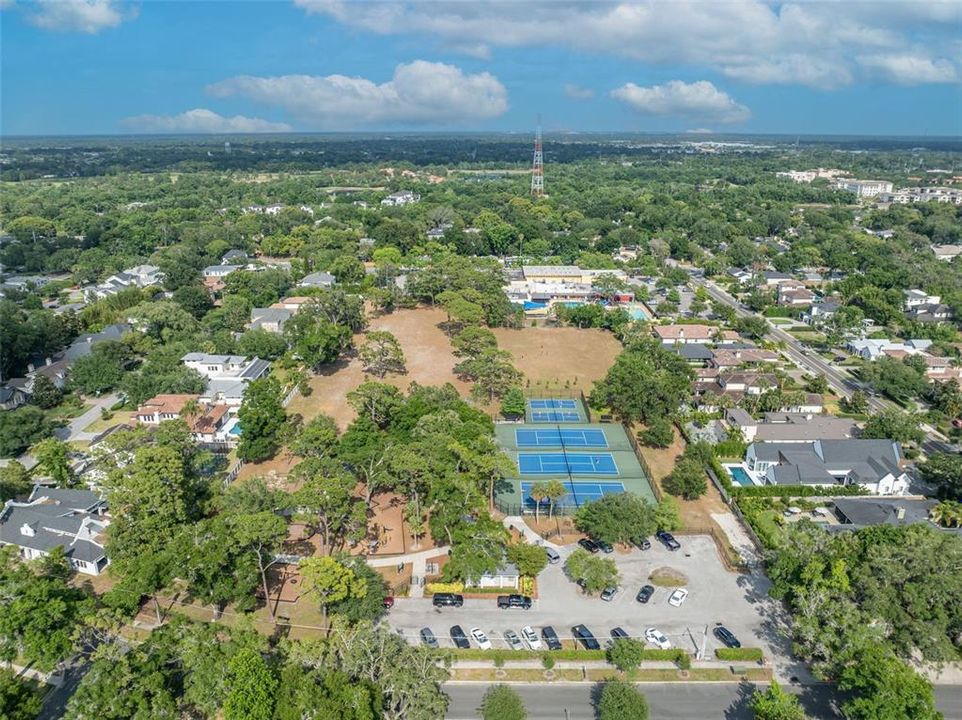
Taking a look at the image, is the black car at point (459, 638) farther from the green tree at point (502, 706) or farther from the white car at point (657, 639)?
the white car at point (657, 639)

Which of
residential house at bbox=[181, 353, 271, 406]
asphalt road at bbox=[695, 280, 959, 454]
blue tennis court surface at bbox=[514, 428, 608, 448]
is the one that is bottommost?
blue tennis court surface at bbox=[514, 428, 608, 448]

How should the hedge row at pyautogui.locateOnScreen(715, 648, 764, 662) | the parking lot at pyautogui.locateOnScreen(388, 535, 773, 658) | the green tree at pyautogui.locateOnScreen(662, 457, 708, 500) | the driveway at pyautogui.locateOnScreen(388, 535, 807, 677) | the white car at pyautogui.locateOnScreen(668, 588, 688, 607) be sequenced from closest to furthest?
the hedge row at pyautogui.locateOnScreen(715, 648, 764, 662) < the driveway at pyautogui.locateOnScreen(388, 535, 807, 677) < the parking lot at pyautogui.locateOnScreen(388, 535, 773, 658) < the white car at pyautogui.locateOnScreen(668, 588, 688, 607) < the green tree at pyautogui.locateOnScreen(662, 457, 708, 500)

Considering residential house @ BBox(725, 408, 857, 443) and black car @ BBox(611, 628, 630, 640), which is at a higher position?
residential house @ BBox(725, 408, 857, 443)

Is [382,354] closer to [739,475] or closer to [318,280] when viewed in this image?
[739,475]

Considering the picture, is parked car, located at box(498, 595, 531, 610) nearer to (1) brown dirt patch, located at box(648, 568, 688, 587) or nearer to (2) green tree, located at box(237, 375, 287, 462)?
(1) brown dirt patch, located at box(648, 568, 688, 587)

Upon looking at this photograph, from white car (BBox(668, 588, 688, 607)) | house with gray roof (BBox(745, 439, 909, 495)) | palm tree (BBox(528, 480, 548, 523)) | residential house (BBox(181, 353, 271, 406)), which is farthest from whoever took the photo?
residential house (BBox(181, 353, 271, 406))

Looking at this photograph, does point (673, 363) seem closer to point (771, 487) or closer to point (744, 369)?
point (744, 369)

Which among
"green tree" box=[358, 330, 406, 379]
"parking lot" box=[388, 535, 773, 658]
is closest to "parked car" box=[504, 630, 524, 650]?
"parking lot" box=[388, 535, 773, 658]

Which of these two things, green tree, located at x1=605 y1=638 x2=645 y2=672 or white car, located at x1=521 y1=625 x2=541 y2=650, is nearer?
green tree, located at x1=605 y1=638 x2=645 y2=672
